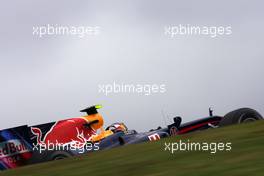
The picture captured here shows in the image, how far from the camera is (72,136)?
12.5 meters

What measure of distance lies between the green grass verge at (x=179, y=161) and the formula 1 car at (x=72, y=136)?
290 centimetres

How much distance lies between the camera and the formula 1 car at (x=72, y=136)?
9982 mm

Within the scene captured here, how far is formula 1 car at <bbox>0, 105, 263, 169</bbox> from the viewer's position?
998cm

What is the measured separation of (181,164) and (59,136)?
292 inches

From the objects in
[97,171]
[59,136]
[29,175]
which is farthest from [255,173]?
[59,136]

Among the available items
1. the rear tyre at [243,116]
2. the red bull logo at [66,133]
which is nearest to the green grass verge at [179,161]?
the rear tyre at [243,116]

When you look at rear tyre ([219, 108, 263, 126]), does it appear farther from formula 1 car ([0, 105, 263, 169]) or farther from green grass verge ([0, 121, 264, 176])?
green grass verge ([0, 121, 264, 176])

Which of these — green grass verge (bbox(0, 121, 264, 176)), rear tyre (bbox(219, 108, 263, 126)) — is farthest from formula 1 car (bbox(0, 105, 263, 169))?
green grass verge (bbox(0, 121, 264, 176))

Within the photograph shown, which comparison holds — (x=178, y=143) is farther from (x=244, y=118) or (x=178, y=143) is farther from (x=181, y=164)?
(x=244, y=118)

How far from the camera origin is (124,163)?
5.63 meters

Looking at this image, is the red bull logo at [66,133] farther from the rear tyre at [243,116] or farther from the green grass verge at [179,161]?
the green grass verge at [179,161]

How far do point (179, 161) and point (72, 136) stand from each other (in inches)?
292

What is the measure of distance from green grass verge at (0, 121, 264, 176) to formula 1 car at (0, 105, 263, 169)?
9.51ft

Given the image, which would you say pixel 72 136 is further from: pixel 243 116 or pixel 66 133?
pixel 243 116
